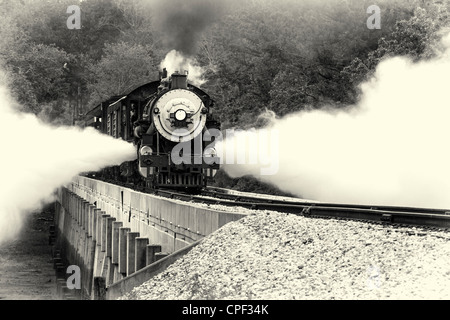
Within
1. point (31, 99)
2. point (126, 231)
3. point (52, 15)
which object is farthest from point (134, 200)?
point (52, 15)

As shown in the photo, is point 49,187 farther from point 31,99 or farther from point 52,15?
point 52,15

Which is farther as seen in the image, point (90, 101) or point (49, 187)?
point (90, 101)

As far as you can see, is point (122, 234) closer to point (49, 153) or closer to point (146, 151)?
point (146, 151)

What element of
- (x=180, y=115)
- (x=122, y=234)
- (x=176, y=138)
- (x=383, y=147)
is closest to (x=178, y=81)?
(x=180, y=115)

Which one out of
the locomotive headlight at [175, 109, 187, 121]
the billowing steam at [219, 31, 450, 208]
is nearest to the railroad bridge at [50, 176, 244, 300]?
the locomotive headlight at [175, 109, 187, 121]

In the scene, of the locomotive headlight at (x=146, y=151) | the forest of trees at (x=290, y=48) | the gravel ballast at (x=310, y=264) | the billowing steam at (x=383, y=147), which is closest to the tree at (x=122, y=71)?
the forest of trees at (x=290, y=48)

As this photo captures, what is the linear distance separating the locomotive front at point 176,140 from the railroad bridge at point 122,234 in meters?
1.46

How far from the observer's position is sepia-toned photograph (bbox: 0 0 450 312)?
1049 cm

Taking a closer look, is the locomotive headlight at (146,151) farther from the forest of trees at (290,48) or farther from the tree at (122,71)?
the tree at (122,71)

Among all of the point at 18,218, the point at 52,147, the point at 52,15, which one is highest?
the point at 52,15

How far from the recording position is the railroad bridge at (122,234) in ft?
47.4

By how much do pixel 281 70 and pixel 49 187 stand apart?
69.1ft
